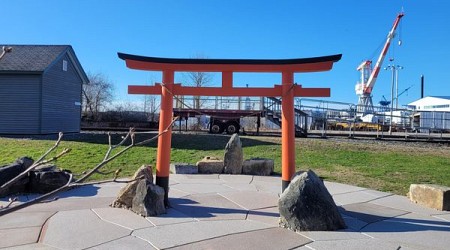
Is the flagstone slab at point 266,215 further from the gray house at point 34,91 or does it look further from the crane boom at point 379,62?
the crane boom at point 379,62

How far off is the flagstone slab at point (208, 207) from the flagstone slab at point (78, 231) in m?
1.16

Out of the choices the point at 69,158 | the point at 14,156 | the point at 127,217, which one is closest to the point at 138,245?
the point at 127,217

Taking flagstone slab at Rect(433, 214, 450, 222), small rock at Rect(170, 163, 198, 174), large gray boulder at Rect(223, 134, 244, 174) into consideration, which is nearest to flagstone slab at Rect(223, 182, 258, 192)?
large gray boulder at Rect(223, 134, 244, 174)

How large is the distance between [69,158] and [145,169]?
6.79 metres

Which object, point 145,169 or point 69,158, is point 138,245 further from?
point 69,158

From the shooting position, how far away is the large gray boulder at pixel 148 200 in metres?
4.91

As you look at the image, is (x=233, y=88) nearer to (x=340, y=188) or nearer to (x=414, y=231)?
(x=414, y=231)

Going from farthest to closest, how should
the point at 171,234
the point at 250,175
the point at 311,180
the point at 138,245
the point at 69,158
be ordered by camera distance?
1. the point at 69,158
2. the point at 250,175
3. the point at 311,180
4. the point at 171,234
5. the point at 138,245

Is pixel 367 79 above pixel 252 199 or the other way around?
above

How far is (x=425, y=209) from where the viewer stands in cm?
585

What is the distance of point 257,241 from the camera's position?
13.2 ft

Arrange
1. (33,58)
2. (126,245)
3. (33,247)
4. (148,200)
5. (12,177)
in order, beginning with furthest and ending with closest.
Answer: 1. (33,58)
2. (12,177)
3. (148,200)
4. (126,245)
5. (33,247)

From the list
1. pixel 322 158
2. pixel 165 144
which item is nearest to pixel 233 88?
pixel 165 144

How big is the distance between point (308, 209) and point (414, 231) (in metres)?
1.35
